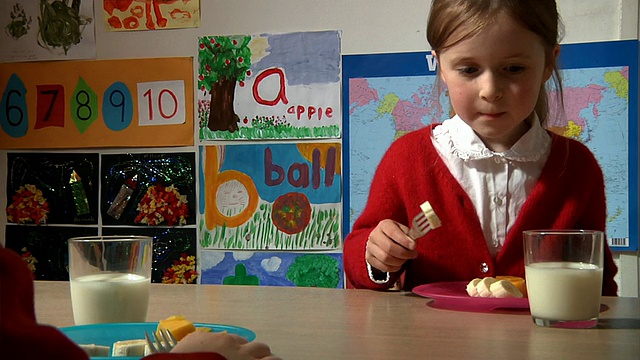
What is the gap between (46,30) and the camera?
2.37 meters

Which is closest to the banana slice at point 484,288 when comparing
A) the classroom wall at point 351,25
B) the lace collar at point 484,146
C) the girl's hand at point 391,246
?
the girl's hand at point 391,246

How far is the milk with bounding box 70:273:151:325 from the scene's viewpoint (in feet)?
2.58

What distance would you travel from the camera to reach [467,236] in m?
1.22

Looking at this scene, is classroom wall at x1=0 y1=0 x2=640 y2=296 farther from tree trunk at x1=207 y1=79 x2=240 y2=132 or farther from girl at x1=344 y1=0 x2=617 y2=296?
girl at x1=344 y1=0 x2=617 y2=296

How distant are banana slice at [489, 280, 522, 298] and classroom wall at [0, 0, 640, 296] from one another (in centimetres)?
119

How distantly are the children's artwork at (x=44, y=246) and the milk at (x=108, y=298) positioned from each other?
162cm

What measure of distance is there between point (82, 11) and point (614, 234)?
5.39 ft

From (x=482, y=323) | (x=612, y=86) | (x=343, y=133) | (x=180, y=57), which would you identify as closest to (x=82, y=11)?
(x=180, y=57)

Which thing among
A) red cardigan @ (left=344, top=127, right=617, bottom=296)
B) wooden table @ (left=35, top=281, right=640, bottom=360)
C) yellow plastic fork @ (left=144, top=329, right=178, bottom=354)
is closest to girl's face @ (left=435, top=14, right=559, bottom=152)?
red cardigan @ (left=344, top=127, right=617, bottom=296)

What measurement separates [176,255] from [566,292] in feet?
5.37

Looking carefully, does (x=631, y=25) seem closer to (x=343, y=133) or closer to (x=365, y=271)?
(x=343, y=133)

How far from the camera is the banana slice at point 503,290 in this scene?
0.89 metres

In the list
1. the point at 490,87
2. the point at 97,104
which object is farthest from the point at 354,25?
the point at 490,87

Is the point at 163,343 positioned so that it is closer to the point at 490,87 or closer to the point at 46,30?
the point at 490,87
